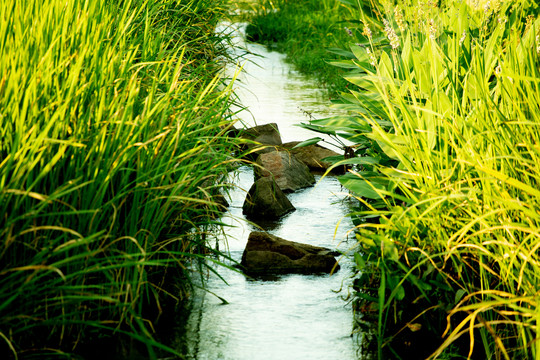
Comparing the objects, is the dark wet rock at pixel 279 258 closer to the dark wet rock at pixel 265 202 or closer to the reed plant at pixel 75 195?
the reed plant at pixel 75 195

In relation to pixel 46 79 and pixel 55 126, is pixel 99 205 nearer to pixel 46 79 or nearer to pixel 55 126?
pixel 55 126

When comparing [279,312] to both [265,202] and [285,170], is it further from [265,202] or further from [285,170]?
[285,170]

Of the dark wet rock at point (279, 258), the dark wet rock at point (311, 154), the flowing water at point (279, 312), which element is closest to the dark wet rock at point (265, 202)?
the flowing water at point (279, 312)

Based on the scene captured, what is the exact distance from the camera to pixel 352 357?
9.48ft

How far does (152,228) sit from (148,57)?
4.24 feet

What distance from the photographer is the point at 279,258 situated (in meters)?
3.81

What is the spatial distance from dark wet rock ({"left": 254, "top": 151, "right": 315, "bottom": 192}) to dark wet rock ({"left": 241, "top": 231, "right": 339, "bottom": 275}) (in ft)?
4.77

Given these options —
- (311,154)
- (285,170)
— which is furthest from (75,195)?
(311,154)

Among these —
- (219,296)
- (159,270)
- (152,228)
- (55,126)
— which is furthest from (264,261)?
(55,126)

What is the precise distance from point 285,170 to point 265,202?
0.76 m

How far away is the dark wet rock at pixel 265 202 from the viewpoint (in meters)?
4.71

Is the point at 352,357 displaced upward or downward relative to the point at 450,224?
downward

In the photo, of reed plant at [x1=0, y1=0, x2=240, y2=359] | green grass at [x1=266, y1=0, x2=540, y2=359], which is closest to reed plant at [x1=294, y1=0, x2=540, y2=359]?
green grass at [x1=266, y1=0, x2=540, y2=359]

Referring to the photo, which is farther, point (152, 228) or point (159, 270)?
point (159, 270)
